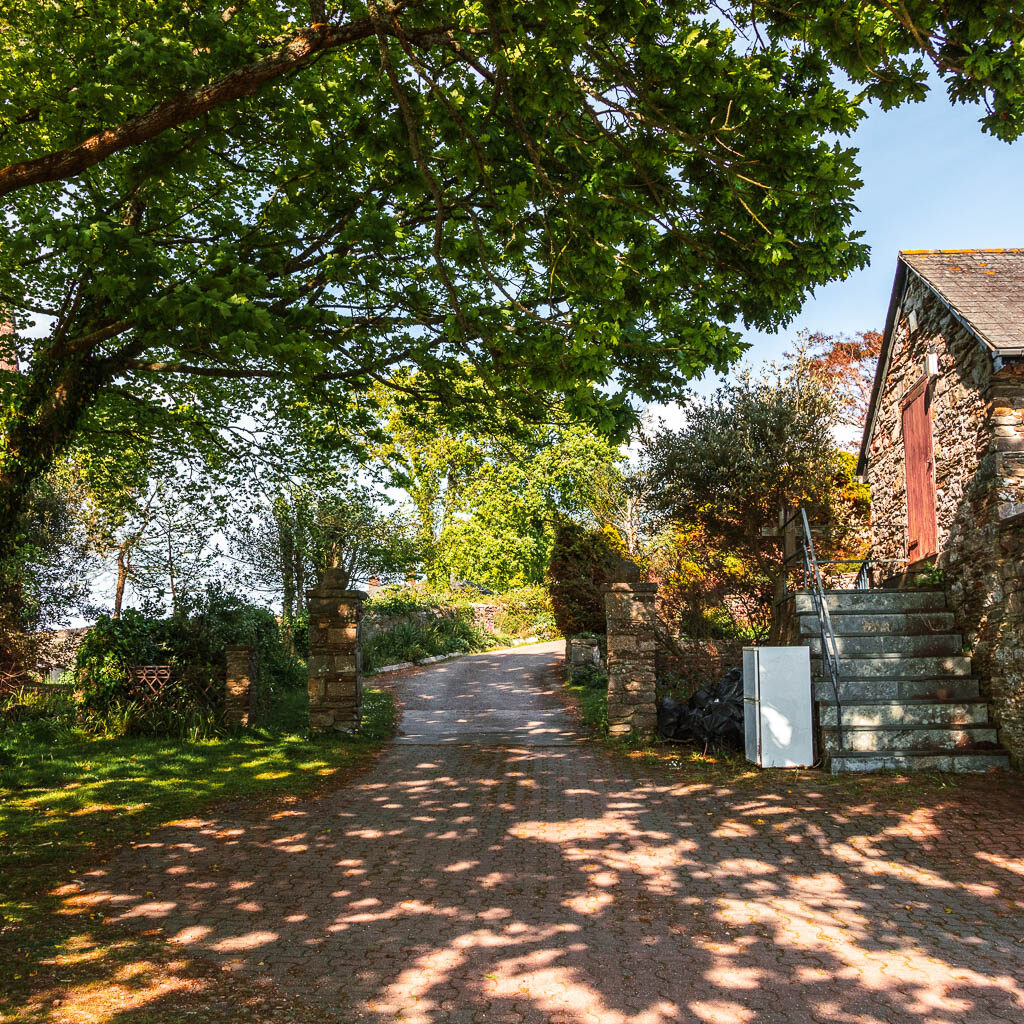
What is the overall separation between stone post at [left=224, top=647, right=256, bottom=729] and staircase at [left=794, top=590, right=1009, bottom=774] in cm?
827

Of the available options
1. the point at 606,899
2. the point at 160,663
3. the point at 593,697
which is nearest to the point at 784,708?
the point at 606,899

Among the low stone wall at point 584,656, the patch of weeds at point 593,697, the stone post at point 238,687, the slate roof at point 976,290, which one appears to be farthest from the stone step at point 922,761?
the stone post at point 238,687

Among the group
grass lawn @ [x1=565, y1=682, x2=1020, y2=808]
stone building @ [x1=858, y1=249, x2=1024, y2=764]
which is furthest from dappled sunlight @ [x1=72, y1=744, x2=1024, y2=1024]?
stone building @ [x1=858, y1=249, x2=1024, y2=764]

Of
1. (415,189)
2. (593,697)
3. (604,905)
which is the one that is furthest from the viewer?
(593,697)

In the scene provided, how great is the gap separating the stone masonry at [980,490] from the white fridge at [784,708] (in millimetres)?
2236

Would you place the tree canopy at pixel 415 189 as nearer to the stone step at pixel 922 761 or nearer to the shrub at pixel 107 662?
the shrub at pixel 107 662

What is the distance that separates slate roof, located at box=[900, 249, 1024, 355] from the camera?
368 inches

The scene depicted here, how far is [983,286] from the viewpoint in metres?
10.8

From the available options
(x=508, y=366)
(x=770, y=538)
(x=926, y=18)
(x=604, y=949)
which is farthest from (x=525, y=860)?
(x=770, y=538)

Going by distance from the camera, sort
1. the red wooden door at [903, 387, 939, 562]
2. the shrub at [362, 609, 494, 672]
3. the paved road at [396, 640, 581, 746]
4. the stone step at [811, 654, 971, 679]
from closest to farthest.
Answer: the stone step at [811, 654, 971, 679], the red wooden door at [903, 387, 939, 562], the paved road at [396, 640, 581, 746], the shrub at [362, 609, 494, 672]

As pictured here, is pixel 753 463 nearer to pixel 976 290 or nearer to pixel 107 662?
pixel 976 290

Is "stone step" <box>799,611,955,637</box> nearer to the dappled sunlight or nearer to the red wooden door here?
the red wooden door

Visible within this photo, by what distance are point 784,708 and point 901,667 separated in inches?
73.9

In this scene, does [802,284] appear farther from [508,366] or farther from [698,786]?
[698,786]
